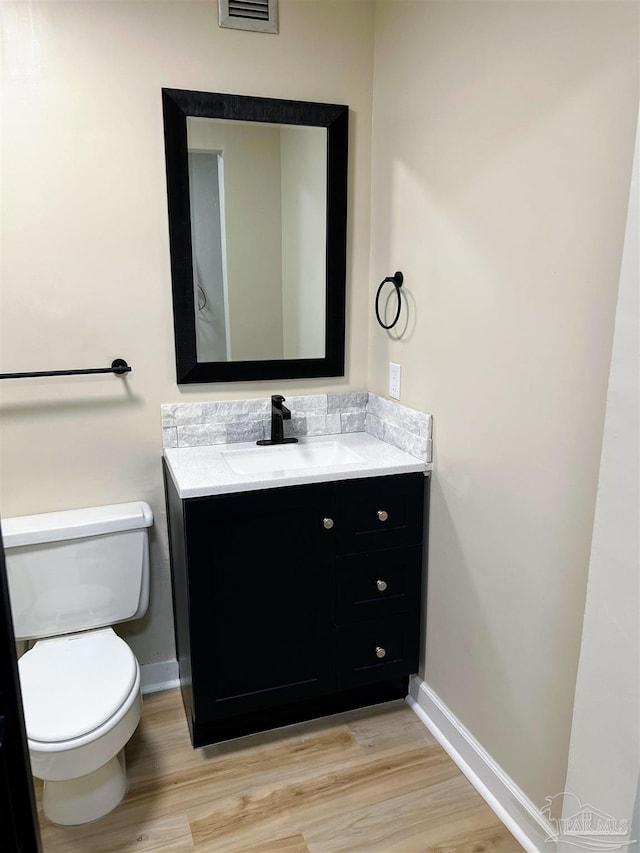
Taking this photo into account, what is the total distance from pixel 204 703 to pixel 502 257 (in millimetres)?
1580

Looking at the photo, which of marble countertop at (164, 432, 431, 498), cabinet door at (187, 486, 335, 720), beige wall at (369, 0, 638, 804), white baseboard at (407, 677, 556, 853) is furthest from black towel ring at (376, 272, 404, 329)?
white baseboard at (407, 677, 556, 853)

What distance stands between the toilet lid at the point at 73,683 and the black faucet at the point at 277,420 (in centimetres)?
84

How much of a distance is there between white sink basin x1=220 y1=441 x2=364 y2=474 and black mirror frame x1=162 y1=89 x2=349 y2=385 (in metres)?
0.27

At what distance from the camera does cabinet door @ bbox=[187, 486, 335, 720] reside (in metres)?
1.87

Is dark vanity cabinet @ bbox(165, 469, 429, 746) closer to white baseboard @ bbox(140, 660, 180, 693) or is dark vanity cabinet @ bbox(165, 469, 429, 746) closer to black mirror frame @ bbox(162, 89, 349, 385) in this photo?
white baseboard @ bbox(140, 660, 180, 693)

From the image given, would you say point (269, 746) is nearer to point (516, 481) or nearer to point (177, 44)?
point (516, 481)

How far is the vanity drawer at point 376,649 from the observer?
209cm

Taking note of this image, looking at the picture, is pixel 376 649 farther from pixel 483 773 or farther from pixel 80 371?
pixel 80 371

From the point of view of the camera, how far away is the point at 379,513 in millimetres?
2027

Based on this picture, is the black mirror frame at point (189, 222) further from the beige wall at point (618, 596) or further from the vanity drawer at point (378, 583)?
the beige wall at point (618, 596)

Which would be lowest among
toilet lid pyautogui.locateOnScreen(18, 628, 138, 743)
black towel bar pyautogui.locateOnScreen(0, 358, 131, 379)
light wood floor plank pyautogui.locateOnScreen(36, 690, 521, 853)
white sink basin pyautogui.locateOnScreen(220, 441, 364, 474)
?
light wood floor plank pyautogui.locateOnScreen(36, 690, 521, 853)

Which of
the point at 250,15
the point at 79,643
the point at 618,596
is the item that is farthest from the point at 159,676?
the point at 250,15

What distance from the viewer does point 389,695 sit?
2.26 meters

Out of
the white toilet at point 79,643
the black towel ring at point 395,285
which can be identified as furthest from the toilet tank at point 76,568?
the black towel ring at point 395,285
